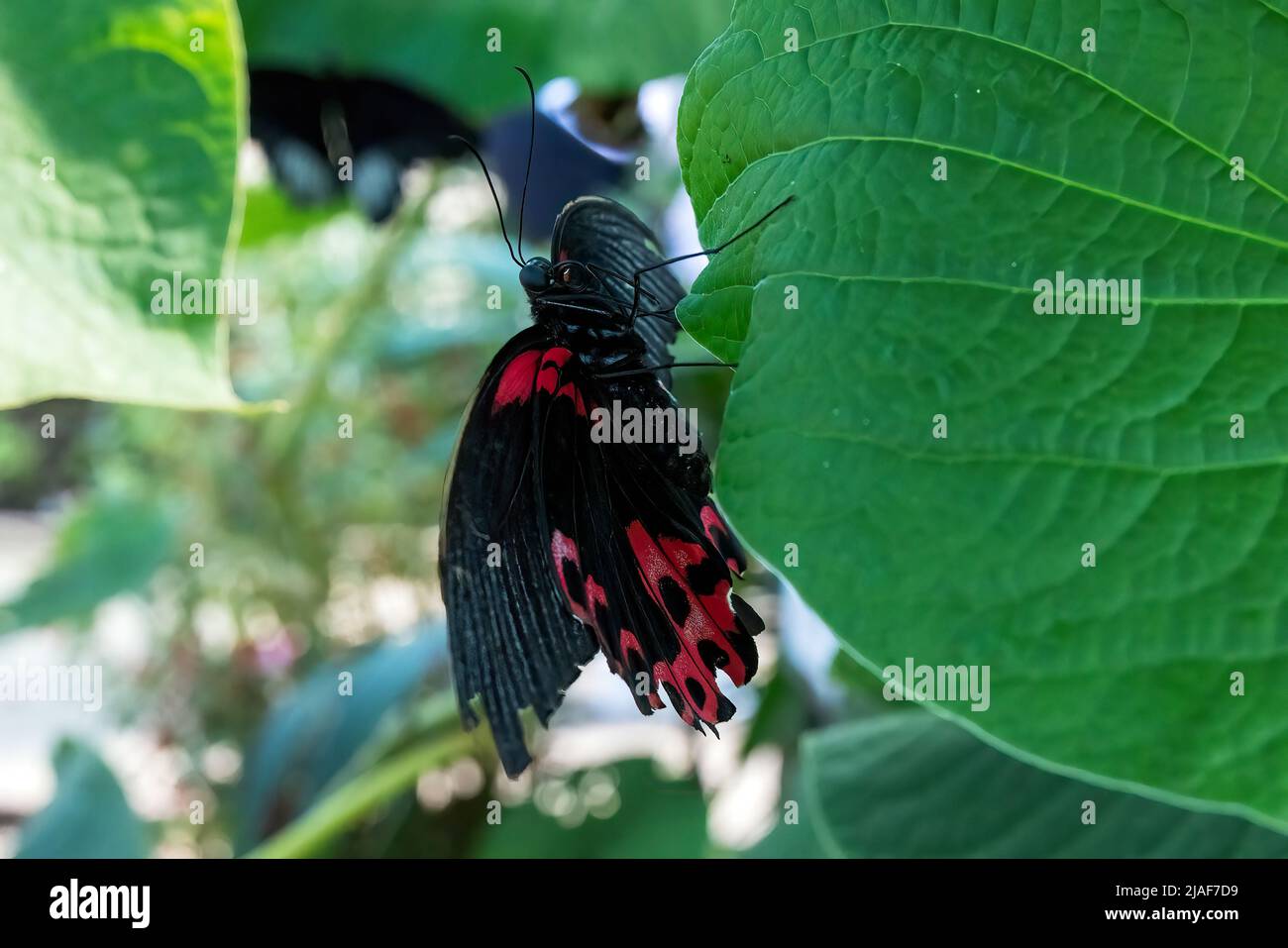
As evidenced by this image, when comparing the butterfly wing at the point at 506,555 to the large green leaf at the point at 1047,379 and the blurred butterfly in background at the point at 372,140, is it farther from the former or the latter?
the blurred butterfly in background at the point at 372,140

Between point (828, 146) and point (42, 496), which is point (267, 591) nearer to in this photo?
point (42, 496)

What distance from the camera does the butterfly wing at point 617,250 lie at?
31 centimetres

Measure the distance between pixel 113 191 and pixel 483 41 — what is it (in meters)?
0.30

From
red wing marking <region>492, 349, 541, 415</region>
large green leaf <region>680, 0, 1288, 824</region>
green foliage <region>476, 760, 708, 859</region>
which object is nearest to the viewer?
large green leaf <region>680, 0, 1288, 824</region>

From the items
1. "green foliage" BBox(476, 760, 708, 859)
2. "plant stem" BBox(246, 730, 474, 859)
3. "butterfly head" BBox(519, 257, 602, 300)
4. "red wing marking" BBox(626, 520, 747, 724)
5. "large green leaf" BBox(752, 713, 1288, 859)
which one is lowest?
"green foliage" BBox(476, 760, 708, 859)

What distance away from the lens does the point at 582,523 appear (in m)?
0.32

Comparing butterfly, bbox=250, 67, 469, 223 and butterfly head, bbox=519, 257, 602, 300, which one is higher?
butterfly, bbox=250, 67, 469, 223

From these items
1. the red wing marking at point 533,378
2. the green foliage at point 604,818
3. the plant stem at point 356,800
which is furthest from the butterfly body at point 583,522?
the green foliage at point 604,818

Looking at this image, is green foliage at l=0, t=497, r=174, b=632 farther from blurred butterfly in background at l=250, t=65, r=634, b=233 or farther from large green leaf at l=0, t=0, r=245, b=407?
large green leaf at l=0, t=0, r=245, b=407

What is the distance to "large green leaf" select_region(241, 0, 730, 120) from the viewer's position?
54 centimetres

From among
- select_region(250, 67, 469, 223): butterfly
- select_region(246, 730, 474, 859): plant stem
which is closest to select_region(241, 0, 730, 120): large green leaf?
select_region(250, 67, 469, 223): butterfly

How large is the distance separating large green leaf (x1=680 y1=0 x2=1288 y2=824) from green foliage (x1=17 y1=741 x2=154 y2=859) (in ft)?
2.63

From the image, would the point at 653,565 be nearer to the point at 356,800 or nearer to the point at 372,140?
the point at 372,140

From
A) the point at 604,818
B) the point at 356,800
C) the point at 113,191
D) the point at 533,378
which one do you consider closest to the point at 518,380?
the point at 533,378
